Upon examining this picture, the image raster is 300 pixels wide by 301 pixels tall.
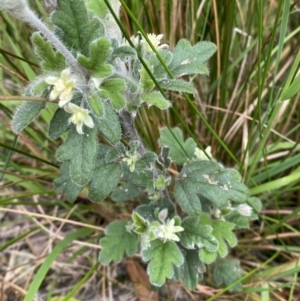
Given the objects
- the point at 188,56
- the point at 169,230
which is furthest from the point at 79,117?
the point at 169,230

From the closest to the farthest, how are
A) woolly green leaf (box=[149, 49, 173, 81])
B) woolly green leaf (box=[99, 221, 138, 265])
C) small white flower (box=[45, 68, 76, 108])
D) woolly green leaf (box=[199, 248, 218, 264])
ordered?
small white flower (box=[45, 68, 76, 108])
woolly green leaf (box=[149, 49, 173, 81])
woolly green leaf (box=[199, 248, 218, 264])
woolly green leaf (box=[99, 221, 138, 265])

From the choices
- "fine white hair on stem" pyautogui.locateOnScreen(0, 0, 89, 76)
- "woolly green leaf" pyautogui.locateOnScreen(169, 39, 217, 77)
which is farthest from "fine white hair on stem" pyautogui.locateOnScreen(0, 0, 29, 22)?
"woolly green leaf" pyautogui.locateOnScreen(169, 39, 217, 77)

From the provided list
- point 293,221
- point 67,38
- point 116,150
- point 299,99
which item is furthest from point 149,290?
point 67,38

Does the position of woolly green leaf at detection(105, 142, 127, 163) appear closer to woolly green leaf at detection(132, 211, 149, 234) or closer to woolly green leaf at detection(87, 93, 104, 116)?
woolly green leaf at detection(132, 211, 149, 234)

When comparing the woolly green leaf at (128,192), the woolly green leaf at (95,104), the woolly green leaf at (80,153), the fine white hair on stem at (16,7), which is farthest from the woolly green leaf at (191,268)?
the fine white hair on stem at (16,7)

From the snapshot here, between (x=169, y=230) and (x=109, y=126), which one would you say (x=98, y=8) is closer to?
(x=109, y=126)

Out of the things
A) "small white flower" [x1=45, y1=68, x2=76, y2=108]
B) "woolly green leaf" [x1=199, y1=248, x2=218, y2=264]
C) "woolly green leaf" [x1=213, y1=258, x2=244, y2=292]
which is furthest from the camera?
"woolly green leaf" [x1=213, y1=258, x2=244, y2=292]
